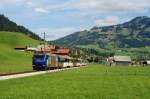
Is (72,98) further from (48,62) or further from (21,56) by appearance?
(21,56)

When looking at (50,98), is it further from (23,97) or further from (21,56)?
(21,56)

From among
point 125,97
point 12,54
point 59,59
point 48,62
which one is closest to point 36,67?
point 48,62

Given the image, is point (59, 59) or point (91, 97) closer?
point (91, 97)

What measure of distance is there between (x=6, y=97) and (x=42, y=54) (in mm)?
60226

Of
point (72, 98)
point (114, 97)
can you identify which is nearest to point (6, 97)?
point (72, 98)

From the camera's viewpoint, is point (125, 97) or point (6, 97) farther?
point (125, 97)

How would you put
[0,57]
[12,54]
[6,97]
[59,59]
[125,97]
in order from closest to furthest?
[6,97] < [125,97] < [59,59] < [0,57] < [12,54]

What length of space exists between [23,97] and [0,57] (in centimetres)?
12674

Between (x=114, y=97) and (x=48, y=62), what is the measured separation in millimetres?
60892

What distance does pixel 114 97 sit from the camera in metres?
24.3

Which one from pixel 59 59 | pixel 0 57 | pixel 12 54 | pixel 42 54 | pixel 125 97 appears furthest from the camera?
pixel 12 54

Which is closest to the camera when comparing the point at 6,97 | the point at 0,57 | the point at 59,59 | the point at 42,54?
the point at 6,97

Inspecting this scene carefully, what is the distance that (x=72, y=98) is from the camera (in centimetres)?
2316

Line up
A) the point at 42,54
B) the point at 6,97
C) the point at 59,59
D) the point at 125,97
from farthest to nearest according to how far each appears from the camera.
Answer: the point at 59,59
the point at 42,54
the point at 125,97
the point at 6,97
